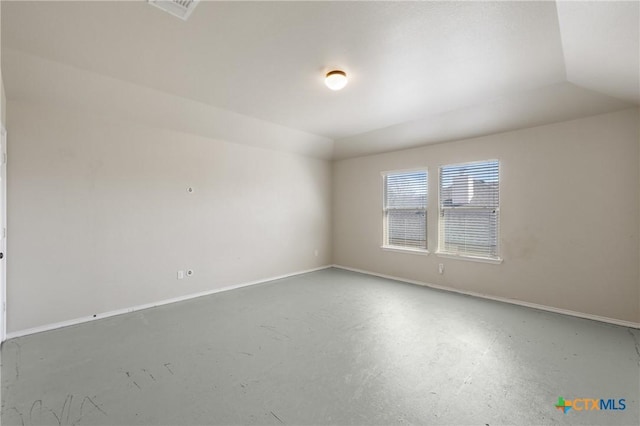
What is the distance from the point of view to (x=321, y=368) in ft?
7.36

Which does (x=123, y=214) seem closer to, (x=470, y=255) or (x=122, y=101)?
(x=122, y=101)

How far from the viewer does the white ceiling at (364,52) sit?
191 cm

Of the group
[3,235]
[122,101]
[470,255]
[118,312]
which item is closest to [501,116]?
[470,255]

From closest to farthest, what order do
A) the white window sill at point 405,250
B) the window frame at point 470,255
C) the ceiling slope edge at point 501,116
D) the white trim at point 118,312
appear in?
the white trim at point 118,312 < the ceiling slope edge at point 501,116 < the window frame at point 470,255 < the white window sill at point 405,250

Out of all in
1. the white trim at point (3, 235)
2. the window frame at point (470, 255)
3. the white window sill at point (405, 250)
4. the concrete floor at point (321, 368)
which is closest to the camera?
the concrete floor at point (321, 368)

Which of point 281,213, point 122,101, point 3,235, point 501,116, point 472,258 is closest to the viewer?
point 3,235

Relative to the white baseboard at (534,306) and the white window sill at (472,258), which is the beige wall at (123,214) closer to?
the white baseboard at (534,306)

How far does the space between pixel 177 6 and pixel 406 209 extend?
4.28 m

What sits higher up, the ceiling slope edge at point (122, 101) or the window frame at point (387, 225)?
the ceiling slope edge at point (122, 101)

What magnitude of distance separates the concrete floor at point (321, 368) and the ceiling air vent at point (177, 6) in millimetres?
2640

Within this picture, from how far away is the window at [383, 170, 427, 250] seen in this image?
16.0 feet

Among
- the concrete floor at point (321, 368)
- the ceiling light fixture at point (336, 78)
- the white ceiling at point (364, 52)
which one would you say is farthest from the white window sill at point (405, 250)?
the ceiling light fixture at point (336, 78)

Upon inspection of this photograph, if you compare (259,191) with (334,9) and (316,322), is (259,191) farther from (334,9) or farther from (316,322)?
(334,9)

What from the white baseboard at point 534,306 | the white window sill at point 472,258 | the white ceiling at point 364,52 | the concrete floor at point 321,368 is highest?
the white ceiling at point 364,52
